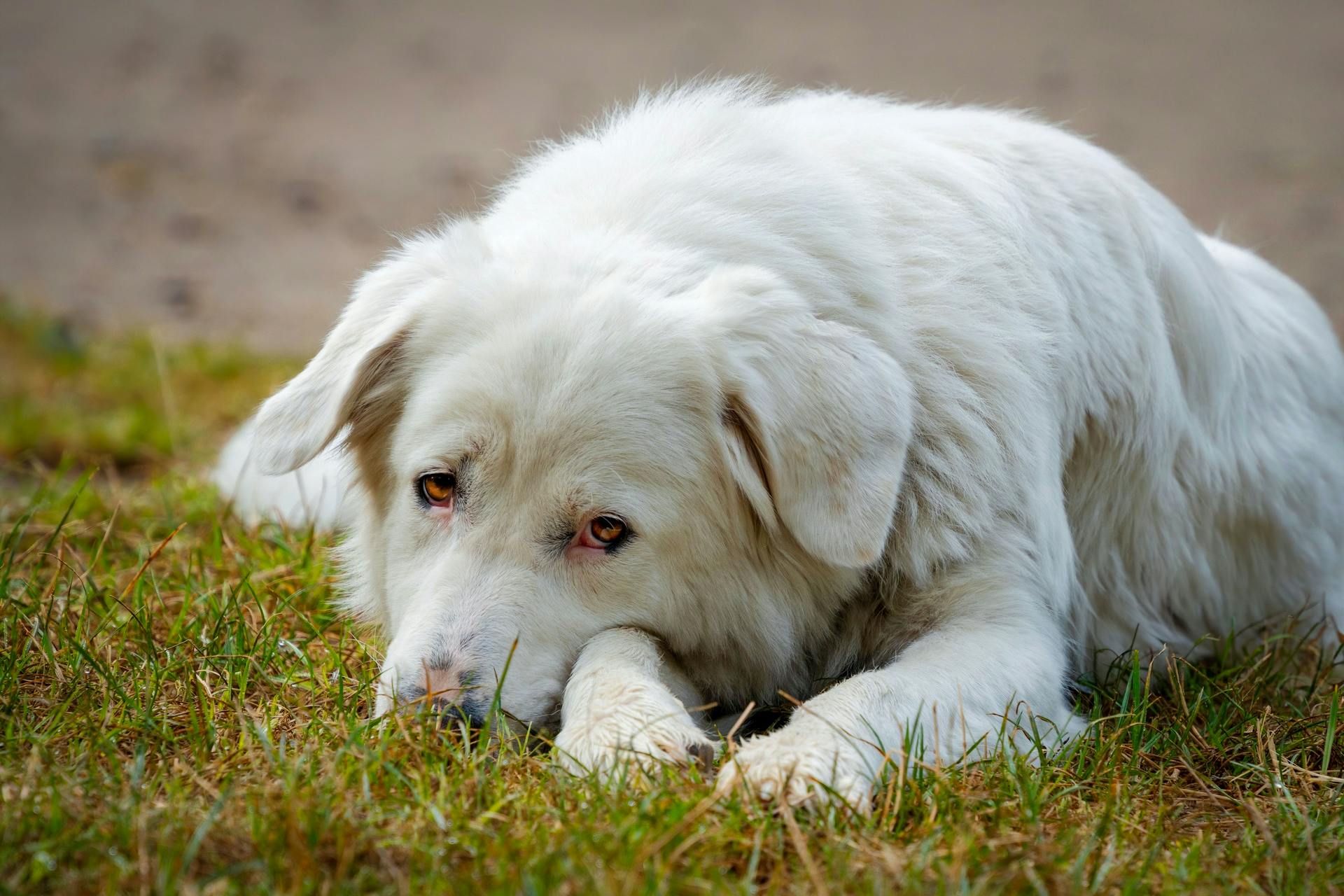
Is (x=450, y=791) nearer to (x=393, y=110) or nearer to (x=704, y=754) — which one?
(x=704, y=754)

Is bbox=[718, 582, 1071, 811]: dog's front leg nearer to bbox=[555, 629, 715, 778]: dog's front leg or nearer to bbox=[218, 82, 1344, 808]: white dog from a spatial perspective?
bbox=[218, 82, 1344, 808]: white dog

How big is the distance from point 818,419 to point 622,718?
761 mm

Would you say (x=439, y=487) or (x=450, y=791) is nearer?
(x=450, y=791)

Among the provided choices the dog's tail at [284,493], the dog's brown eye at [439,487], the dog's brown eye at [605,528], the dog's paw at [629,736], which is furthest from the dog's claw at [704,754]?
the dog's tail at [284,493]

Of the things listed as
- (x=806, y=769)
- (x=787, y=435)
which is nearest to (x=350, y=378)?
(x=787, y=435)

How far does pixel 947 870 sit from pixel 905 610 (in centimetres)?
97

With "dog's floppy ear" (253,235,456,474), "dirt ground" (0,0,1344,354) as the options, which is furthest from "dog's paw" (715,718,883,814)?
"dirt ground" (0,0,1344,354)

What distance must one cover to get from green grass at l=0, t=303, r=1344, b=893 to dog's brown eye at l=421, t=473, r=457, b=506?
0.47 metres

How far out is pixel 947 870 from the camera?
2070mm

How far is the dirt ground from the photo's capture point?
9.54m

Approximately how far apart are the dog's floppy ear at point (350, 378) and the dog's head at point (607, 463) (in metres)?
0.02

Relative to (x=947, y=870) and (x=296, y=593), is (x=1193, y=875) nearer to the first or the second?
(x=947, y=870)

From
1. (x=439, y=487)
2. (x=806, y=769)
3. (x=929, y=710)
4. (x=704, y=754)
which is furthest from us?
(x=439, y=487)

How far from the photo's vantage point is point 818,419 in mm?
2678
